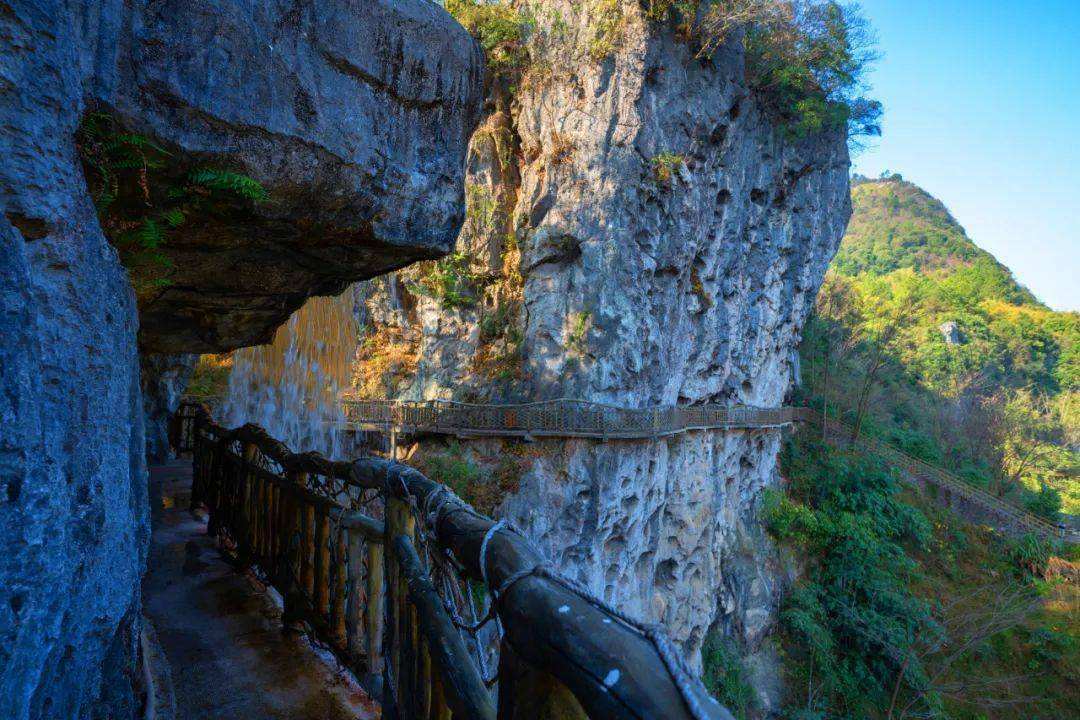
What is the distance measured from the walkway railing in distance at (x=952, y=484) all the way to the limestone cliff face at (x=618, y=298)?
8577 mm

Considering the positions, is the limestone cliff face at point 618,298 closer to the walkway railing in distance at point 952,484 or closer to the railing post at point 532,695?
the walkway railing in distance at point 952,484

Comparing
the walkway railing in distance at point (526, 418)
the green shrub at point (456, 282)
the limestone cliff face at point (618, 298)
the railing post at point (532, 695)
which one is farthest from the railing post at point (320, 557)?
the green shrub at point (456, 282)

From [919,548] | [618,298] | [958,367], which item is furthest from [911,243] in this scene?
[618,298]

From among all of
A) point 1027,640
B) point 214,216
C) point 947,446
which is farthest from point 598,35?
point 947,446

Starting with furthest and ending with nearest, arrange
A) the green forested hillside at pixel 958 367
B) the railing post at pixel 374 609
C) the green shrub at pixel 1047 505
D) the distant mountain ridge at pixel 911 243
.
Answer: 1. the distant mountain ridge at pixel 911 243
2. the green forested hillside at pixel 958 367
3. the green shrub at pixel 1047 505
4. the railing post at pixel 374 609

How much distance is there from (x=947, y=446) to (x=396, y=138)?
33.0m

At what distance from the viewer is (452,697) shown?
1.61 meters

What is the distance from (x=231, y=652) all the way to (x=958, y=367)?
4341 centimetres

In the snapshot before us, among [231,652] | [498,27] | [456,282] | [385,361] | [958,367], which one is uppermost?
[498,27]

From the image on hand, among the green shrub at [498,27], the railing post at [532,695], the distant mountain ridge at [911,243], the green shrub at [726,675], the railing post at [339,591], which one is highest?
the distant mountain ridge at [911,243]

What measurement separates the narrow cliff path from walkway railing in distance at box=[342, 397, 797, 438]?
735cm

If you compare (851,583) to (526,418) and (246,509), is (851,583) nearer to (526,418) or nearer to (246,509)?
(526,418)

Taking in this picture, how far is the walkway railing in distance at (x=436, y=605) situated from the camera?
989 millimetres

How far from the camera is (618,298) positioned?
41.3ft
